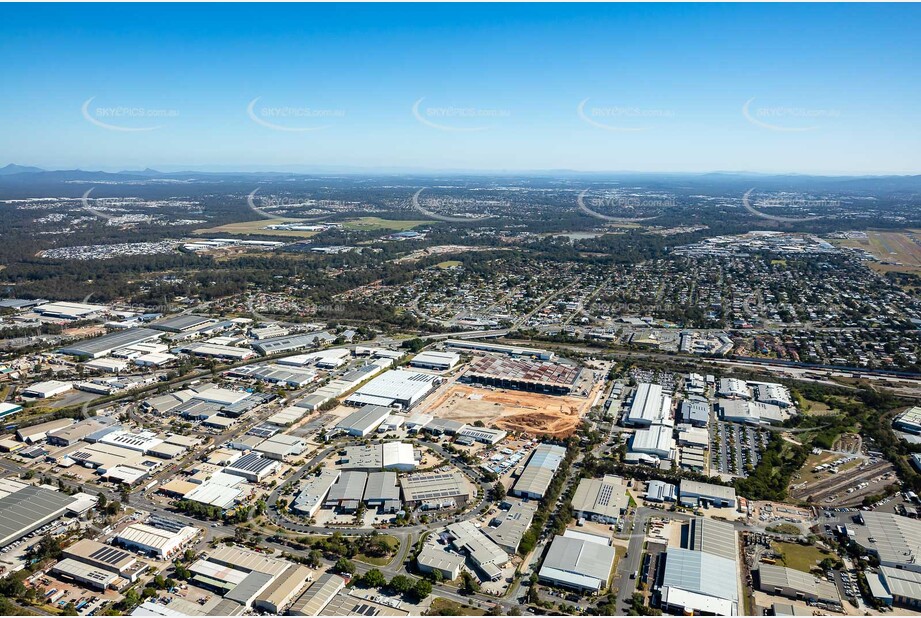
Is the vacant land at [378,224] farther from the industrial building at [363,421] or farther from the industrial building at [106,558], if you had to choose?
the industrial building at [106,558]

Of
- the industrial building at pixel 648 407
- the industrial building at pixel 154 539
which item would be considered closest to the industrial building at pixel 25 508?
the industrial building at pixel 154 539

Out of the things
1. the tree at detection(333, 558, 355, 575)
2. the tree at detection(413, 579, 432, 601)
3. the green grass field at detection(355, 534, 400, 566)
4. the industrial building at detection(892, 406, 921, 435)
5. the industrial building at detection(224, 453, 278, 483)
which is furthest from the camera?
the industrial building at detection(892, 406, 921, 435)

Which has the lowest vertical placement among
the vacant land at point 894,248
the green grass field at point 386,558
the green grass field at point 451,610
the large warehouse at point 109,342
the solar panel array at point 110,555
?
the green grass field at point 451,610

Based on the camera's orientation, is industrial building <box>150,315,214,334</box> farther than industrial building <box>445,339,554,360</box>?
Yes

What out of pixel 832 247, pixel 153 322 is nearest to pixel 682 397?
pixel 153 322

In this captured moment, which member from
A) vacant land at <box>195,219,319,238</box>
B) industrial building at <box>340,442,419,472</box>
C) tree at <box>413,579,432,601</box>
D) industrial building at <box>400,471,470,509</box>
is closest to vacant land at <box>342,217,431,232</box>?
vacant land at <box>195,219,319,238</box>

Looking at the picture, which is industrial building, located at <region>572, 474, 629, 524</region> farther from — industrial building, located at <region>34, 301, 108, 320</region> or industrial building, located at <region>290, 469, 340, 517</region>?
industrial building, located at <region>34, 301, 108, 320</region>

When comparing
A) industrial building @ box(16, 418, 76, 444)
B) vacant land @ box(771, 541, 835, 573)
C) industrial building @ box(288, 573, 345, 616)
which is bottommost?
vacant land @ box(771, 541, 835, 573)

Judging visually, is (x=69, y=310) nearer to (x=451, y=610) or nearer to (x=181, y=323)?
(x=181, y=323)

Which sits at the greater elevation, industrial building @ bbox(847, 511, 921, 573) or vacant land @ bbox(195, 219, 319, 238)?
vacant land @ bbox(195, 219, 319, 238)
